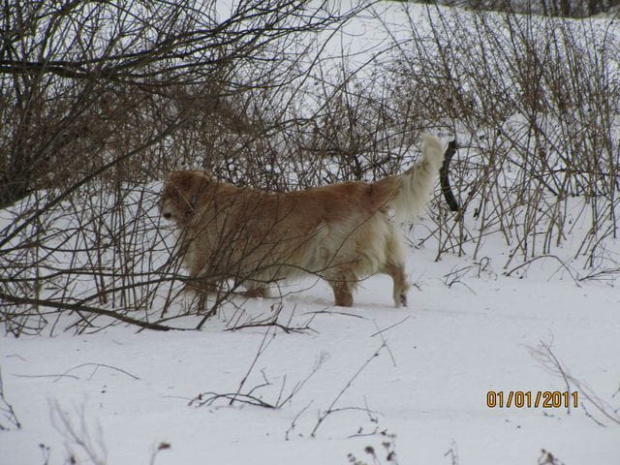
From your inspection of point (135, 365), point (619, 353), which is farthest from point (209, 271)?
point (619, 353)

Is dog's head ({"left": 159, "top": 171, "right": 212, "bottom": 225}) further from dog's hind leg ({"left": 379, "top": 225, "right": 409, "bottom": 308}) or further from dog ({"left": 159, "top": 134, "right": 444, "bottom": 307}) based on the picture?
dog's hind leg ({"left": 379, "top": 225, "right": 409, "bottom": 308})

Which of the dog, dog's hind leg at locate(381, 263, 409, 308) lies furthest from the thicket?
dog's hind leg at locate(381, 263, 409, 308)

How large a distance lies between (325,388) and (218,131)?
2933 millimetres

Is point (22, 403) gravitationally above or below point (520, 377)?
above

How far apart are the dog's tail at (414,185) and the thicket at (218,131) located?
1070 millimetres

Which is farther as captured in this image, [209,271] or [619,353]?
[209,271]

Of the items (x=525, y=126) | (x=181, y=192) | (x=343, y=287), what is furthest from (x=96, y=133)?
(x=525, y=126)

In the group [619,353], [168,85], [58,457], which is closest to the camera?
[58,457]

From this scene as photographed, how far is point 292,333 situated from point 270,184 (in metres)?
2.31

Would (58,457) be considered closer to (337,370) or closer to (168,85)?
(337,370)

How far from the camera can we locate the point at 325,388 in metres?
A: 3.97

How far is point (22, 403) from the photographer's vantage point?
3502 mm

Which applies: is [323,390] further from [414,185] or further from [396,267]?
[414,185]
